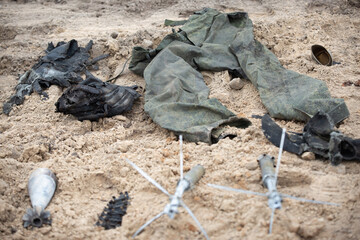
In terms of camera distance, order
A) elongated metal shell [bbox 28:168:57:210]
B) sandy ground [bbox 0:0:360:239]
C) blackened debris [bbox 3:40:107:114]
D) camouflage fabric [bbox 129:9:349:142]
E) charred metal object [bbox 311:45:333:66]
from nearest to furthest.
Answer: sandy ground [bbox 0:0:360:239] < elongated metal shell [bbox 28:168:57:210] < camouflage fabric [bbox 129:9:349:142] < blackened debris [bbox 3:40:107:114] < charred metal object [bbox 311:45:333:66]

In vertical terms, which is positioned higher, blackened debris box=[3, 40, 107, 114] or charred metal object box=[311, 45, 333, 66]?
charred metal object box=[311, 45, 333, 66]

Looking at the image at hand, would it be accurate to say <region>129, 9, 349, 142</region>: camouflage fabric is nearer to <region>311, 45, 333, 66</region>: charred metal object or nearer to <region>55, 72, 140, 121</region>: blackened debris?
<region>55, 72, 140, 121</region>: blackened debris

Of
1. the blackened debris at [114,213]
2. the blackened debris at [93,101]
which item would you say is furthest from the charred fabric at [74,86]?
the blackened debris at [114,213]

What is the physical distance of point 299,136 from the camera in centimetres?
252

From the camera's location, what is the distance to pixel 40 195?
214 cm

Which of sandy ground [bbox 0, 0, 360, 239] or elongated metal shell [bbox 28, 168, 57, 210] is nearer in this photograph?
sandy ground [bbox 0, 0, 360, 239]

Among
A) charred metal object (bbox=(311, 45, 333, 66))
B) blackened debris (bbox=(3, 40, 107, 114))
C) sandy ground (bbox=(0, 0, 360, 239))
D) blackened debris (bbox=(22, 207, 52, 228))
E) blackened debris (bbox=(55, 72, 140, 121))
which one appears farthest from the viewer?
charred metal object (bbox=(311, 45, 333, 66))

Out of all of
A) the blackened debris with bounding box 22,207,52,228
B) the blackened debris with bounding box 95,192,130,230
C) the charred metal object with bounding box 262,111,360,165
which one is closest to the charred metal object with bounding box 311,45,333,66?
the charred metal object with bounding box 262,111,360,165

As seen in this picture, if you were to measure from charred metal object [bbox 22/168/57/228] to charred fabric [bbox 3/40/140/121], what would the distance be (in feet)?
2.88

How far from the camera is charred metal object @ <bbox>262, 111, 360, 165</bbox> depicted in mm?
2211

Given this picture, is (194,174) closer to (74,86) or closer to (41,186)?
(41,186)

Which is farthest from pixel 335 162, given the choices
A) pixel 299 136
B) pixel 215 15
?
pixel 215 15

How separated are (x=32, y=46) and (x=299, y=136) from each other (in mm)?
3626

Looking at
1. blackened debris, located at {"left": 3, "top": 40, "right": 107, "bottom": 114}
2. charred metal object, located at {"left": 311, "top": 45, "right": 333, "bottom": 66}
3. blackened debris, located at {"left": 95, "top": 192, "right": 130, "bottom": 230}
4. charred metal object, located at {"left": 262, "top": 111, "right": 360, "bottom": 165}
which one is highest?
charred metal object, located at {"left": 262, "top": 111, "right": 360, "bottom": 165}
